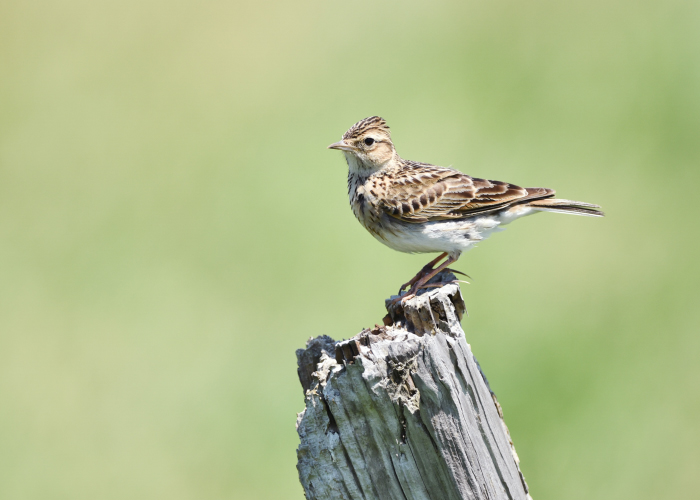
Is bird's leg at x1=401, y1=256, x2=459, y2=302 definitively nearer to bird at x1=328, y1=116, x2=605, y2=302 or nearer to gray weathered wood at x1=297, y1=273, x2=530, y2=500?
bird at x1=328, y1=116, x2=605, y2=302

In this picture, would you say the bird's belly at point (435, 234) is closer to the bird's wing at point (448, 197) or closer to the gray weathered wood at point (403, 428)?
the bird's wing at point (448, 197)

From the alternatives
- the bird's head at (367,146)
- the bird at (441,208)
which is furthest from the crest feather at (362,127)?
the bird at (441,208)

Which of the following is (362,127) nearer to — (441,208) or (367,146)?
(367,146)

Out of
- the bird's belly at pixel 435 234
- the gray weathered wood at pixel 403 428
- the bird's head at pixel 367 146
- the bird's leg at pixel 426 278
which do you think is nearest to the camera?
the gray weathered wood at pixel 403 428

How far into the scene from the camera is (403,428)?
12.7 ft

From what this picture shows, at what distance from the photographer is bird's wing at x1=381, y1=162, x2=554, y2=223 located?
711 centimetres

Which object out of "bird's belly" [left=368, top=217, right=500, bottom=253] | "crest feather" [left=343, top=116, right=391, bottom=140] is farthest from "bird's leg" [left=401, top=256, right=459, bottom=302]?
"crest feather" [left=343, top=116, right=391, bottom=140]

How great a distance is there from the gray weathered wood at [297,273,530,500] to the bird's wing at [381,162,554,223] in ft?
10.3

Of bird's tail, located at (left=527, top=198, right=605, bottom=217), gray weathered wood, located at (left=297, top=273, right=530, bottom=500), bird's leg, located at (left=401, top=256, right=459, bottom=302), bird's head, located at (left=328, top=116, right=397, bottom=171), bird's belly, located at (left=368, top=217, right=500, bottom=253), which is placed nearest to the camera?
gray weathered wood, located at (left=297, top=273, right=530, bottom=500)

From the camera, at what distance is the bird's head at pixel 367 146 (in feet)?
25.6

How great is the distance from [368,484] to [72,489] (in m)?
8.37

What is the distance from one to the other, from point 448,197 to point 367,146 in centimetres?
113

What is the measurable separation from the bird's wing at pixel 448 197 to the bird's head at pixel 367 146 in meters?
0.54

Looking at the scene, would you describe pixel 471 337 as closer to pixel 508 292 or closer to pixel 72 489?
pixel 508 292
